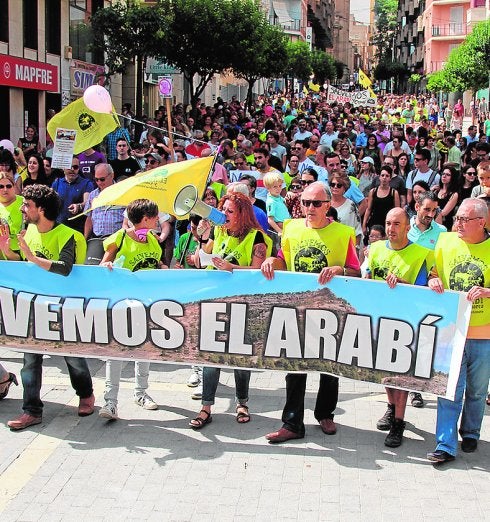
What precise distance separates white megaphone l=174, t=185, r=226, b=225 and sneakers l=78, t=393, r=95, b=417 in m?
1.58

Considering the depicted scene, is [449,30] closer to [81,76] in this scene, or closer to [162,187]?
[81,76]

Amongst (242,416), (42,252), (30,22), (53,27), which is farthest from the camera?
(53,27)

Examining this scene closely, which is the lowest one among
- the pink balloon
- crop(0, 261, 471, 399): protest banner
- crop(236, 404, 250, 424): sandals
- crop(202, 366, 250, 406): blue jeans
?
crop(236, 404, 250, 424): sandals

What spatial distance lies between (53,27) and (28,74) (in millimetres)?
3390

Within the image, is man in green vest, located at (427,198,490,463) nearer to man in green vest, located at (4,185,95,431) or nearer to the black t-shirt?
man in green vest, located at (4,185,95,431)

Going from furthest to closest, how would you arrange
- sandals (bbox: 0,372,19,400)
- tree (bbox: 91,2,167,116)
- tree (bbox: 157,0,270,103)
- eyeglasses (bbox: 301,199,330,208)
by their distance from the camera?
tree (bbox: 157,0,270,103), tree (bbox: 91,2,167,116), sandals (bbox: 0,372,19,400), eyeglasses (bbox: 301,199,330,208)

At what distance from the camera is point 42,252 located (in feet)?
20.2

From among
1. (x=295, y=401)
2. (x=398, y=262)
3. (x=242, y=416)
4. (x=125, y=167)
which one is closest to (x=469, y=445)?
(x=295, y=401)

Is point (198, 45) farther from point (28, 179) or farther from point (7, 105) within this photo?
point (28, 179)

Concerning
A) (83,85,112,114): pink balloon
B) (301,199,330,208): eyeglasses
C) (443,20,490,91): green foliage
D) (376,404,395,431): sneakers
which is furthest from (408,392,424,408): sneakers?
(443,20,490,91): green foliage

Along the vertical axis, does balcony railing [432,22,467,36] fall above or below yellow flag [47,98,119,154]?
above

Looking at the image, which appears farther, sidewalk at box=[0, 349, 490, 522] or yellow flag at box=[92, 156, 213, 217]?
yellow flag at box=[92, 156, 213, 217]

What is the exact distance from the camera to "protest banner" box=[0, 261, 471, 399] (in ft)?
18.4

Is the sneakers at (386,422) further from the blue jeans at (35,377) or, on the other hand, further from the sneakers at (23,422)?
the sneakers at (23,422)
